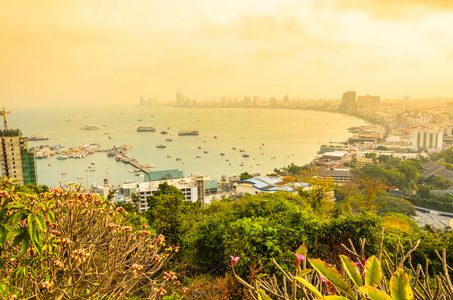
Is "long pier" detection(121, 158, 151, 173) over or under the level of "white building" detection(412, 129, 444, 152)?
under

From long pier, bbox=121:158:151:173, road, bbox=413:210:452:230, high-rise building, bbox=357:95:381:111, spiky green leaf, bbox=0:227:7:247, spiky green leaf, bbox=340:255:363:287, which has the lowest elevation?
road, bbox=413:210:452:230

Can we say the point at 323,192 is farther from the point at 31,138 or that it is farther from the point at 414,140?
the point at 31,138

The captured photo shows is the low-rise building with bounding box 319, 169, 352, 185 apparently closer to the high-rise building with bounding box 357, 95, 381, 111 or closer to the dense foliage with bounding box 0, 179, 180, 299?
the dense foliage with bounding box 0, 179, 180, 299

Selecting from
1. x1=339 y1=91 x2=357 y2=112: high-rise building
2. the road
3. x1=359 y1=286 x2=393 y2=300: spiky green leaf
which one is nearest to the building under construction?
x1=359 y1=286 x2=393 y2=300: spiky green leaf

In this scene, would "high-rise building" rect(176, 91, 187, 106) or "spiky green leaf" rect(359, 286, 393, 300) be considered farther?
"high-rise building" rect(176, 91, 187, 106)

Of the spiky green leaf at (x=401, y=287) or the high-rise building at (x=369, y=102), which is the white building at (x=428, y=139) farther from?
the spiky green leaf at (x=401, y=287)

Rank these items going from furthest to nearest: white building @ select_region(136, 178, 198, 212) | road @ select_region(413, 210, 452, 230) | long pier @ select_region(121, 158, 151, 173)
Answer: long pier @ select_region(121, 158, 151, 173)
white building @ select_region(136, 178, 198, 212)
road @ select_region(413, 210, 452, 230)
